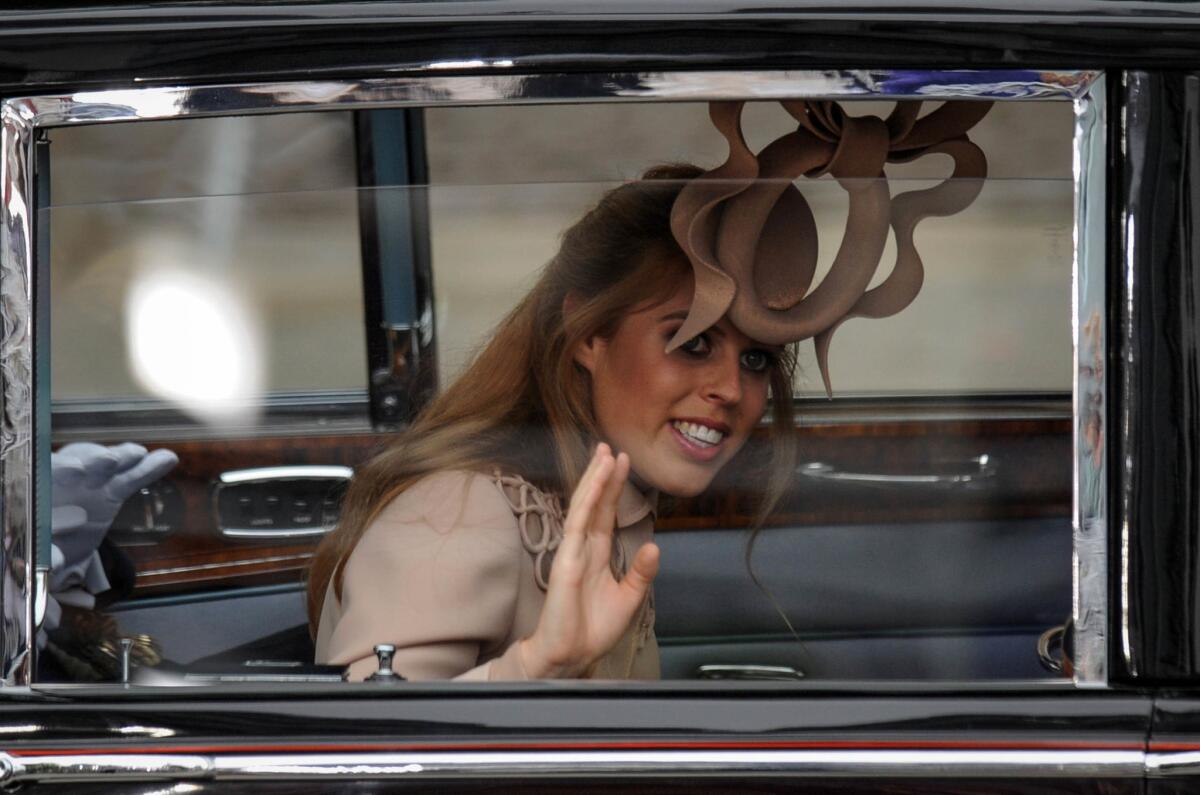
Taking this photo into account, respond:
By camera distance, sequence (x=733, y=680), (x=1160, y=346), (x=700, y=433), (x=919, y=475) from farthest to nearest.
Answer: (x=919, y=475) < (x=700, y=433) < (x=733, y=680) < (x=1160, y=346)

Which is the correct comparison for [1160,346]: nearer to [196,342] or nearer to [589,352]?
[589,352]

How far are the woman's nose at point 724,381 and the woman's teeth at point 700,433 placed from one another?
36 millimetres

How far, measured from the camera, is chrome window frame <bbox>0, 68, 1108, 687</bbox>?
4.63ft

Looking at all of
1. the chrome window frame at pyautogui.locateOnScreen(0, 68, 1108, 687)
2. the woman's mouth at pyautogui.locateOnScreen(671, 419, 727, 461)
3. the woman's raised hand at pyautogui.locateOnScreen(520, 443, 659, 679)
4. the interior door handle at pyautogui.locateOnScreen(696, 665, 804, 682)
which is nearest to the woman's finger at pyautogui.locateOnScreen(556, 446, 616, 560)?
the woman's raised hand at pyautogui.locateOnScreen(520, 443, 659, 679)

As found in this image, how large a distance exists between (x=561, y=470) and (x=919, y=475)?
0.50 m

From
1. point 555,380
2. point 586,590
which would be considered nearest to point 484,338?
point 555,380

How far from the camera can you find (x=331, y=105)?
1.44 metres

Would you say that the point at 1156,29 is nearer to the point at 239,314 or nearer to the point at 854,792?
the point at 854,792

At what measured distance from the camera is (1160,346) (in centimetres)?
140

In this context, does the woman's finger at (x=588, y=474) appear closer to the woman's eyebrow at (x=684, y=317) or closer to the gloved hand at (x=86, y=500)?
the woman's eyebrow at (x=684, y=317)

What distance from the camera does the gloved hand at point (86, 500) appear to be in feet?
5.09

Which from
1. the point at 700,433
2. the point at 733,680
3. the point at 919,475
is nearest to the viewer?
the point at 733,680

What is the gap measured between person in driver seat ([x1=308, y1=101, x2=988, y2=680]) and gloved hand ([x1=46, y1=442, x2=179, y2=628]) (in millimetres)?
264

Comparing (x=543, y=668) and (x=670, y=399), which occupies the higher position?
(x=670, y=399)
